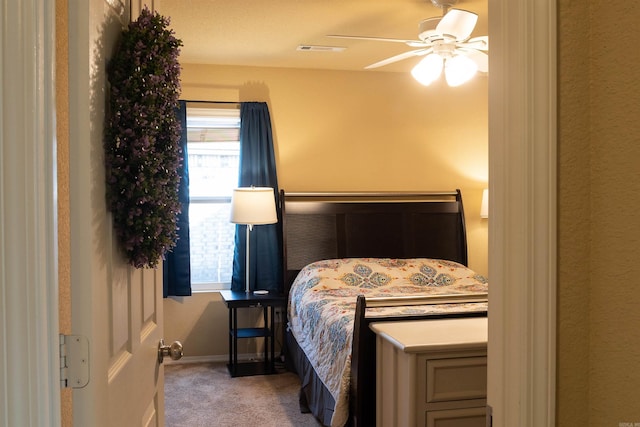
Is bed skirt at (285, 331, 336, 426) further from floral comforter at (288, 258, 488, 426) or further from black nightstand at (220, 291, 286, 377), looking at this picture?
black nightstand at (220, 291, 286, 377)

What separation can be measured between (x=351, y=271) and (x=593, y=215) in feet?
12.3

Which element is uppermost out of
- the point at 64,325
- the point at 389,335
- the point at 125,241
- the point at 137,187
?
the point at 137,187

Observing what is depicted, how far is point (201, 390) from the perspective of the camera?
14.7ft

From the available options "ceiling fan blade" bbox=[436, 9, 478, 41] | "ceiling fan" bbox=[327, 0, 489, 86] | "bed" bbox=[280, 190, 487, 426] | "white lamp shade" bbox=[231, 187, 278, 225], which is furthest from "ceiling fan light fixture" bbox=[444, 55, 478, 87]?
"white lamp shade" bbox=[231, 187, 278, 225]

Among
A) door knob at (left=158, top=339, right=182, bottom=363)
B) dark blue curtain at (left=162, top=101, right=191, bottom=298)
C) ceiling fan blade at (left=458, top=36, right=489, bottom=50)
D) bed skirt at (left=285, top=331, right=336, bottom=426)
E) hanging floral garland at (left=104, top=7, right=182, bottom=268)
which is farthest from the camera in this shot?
dark blue curtain at (left=162, top=101, right=191, bottom=298)

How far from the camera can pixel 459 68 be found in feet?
11.2

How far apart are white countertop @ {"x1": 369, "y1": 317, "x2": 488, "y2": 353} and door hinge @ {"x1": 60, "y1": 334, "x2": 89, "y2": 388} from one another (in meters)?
1.64

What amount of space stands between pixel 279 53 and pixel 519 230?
13.0 feet

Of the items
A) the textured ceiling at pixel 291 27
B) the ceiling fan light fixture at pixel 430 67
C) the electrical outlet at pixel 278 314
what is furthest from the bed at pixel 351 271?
the ceiling fan light fixture at pixel 430 67

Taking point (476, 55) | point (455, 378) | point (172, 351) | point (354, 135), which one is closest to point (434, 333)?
point (455, 378)

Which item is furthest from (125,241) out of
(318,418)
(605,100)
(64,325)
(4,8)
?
(318,418)

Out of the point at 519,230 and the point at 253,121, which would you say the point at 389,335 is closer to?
the point at 519,230

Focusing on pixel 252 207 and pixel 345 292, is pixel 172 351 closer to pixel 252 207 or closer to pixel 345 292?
pixel 345 292

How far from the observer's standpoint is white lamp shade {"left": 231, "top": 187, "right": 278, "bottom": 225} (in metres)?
4.74
